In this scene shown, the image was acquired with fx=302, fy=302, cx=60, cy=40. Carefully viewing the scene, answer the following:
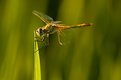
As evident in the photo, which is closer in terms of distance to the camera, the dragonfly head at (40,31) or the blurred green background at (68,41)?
the dragonfly head at (40,31)

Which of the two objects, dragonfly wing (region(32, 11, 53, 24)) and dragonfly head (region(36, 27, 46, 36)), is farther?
dragonfly wing (region(32, 11, 53, 24))

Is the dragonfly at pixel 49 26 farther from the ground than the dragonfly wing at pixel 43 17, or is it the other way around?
the dragonfly wing at pixel 43 17

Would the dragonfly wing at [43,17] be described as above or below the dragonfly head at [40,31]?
above

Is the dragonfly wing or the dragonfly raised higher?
the dragonfly wing

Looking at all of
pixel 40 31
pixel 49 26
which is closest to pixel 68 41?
Answer: pixel 49 26

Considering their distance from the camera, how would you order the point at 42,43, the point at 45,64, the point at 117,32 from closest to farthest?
1. the point at 42,43
2. the point at 45,64
3. the point at 117,32

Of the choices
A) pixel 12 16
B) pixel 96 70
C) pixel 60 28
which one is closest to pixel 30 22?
pixel 12 16

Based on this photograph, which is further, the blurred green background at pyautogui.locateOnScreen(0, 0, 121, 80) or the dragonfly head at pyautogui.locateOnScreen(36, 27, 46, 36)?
the blurred green background at pyautogui.locateOnScreen(0, 0, 121, 80)

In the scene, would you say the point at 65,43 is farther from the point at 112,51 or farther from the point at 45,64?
the point at 112,51
